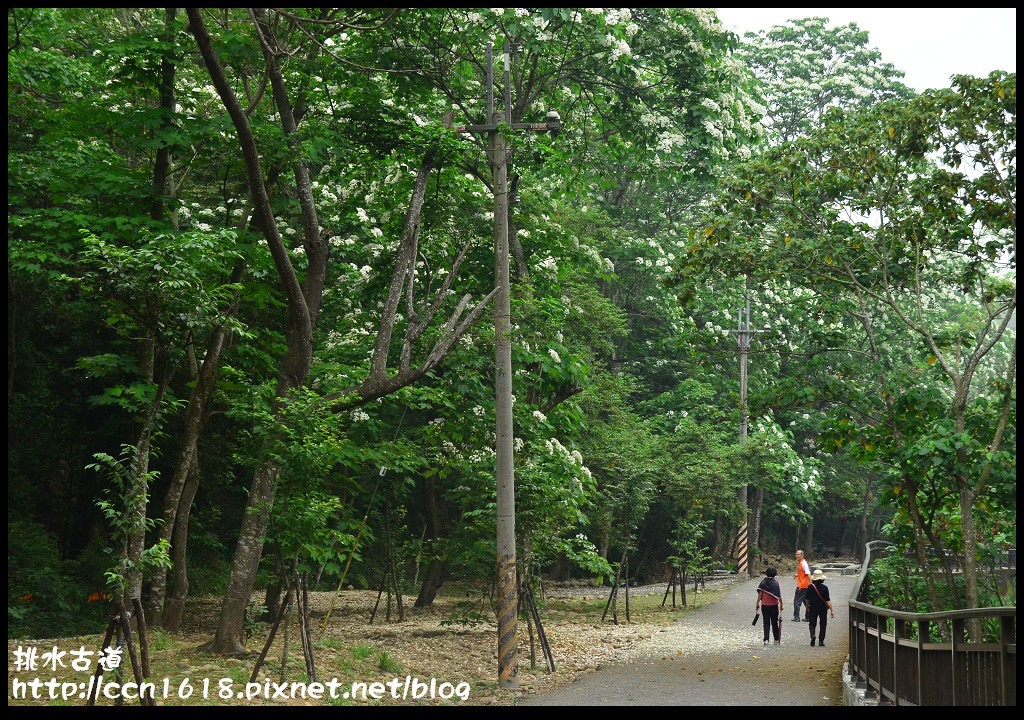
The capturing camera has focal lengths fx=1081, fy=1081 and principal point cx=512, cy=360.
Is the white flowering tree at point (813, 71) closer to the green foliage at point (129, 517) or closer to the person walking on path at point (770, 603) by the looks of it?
the person walking on path at point (770, 603)

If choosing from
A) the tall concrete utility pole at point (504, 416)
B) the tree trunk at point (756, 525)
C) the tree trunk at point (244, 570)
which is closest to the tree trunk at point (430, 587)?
the tall concrete utility pole at point (504, 416)

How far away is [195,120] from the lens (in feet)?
45.5

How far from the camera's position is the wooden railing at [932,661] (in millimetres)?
7500

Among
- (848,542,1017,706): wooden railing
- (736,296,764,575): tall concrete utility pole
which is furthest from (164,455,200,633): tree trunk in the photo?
(736,296,764,575): tall concrete utility pole

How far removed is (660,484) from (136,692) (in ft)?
69.9

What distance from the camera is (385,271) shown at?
1814cm

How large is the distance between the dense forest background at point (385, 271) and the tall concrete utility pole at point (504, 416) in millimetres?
359

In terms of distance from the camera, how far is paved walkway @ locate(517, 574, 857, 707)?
1284 centimetres

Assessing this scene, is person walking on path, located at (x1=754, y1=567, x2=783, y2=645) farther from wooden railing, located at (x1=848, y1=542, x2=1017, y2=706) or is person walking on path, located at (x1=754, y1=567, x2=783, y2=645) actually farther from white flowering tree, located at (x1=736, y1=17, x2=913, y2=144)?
white flowering tree, located at (x1=736, y1=17, x2=913, y2=144)

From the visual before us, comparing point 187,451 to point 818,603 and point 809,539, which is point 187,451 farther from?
point 809,539

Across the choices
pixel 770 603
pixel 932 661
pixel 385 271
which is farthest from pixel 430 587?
pixel 932 661

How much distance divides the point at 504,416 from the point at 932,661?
678 cm

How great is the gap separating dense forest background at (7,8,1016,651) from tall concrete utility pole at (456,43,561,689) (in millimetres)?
359

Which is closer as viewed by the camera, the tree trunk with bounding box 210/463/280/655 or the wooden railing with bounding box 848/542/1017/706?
the wooden railing with bounding box 848/542/1017/706
